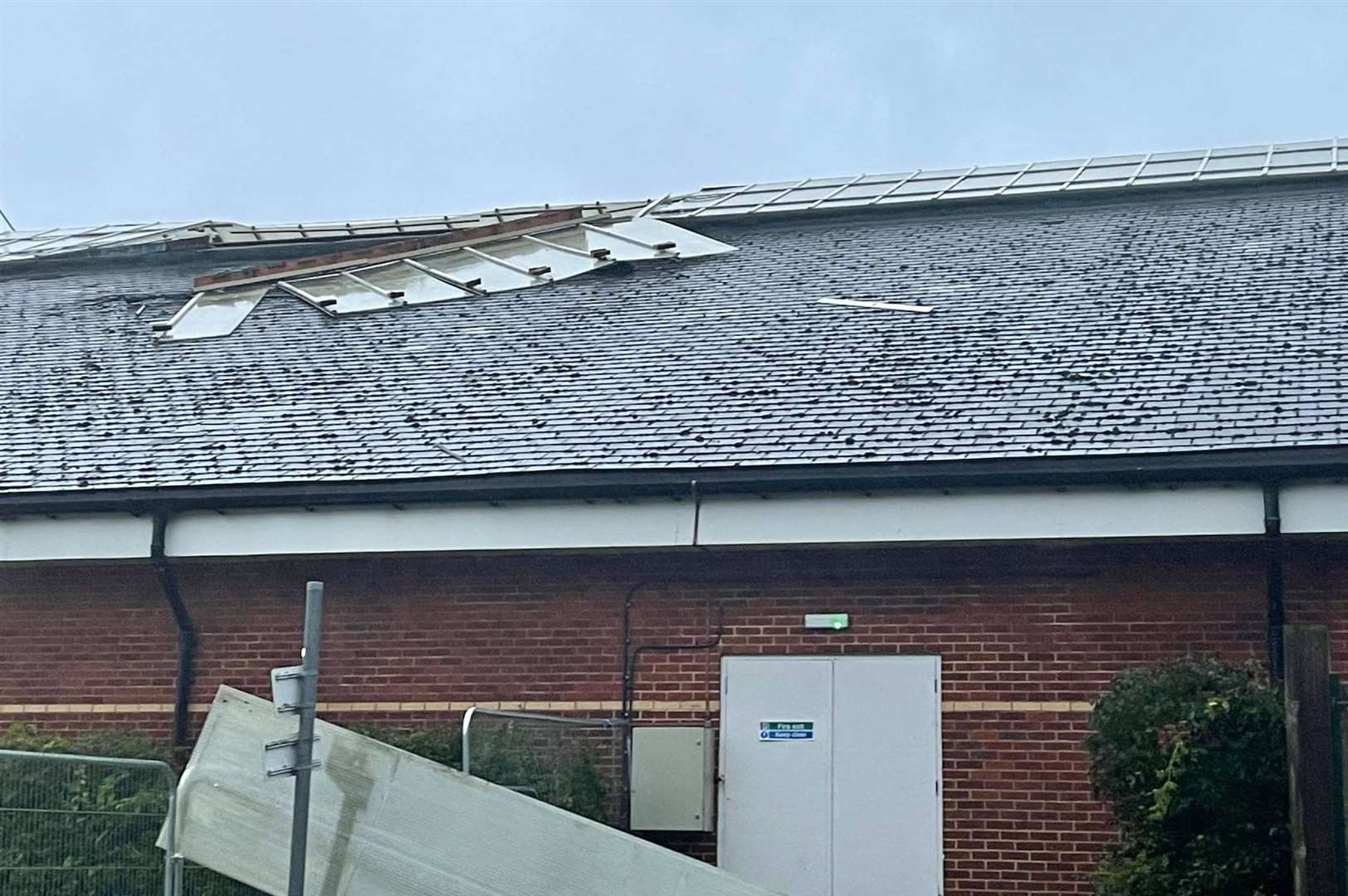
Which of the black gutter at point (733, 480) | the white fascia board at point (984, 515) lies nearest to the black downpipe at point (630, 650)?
the white fascia board at point (984, 515)

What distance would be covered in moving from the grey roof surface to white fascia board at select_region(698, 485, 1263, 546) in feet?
0.94

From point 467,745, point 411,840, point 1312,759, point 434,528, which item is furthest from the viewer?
point 434,528

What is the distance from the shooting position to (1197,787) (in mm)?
8609

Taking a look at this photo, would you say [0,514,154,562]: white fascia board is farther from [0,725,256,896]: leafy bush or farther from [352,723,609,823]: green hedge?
[0,725,256,896]: leafy bush

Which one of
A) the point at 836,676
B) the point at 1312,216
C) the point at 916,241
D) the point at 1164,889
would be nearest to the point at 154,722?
the point at 836,676

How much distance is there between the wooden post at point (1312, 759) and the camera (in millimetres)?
6809

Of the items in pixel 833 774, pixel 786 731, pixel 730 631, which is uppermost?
pixel 730 631

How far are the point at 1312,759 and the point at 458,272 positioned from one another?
11.6 meters

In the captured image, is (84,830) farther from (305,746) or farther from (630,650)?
(630,650)

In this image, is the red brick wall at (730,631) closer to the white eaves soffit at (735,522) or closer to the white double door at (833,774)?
the white double door at (833,774)

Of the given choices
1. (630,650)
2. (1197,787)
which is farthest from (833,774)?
(1197,787)

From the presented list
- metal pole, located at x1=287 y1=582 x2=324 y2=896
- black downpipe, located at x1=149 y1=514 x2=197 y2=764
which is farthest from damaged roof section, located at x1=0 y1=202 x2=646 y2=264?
metal pole, located at x1=287 y1=582 x2=324 y2=896

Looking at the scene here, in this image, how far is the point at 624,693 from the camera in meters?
11.3

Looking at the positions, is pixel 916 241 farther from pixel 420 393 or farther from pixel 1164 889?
pixel 1164 889
